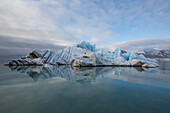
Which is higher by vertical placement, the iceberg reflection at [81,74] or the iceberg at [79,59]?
the iceberg at [79,59]

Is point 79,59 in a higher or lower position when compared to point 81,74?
higher

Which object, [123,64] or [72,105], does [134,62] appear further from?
[72,105]

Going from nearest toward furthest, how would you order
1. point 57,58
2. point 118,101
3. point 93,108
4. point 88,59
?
point 93,108 → point 118,101 → point 88,59 → point 57,58

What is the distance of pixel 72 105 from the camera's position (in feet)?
7.81

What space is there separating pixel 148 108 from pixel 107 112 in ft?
3.61

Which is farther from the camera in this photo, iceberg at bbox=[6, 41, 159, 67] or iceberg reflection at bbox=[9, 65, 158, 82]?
iceberg at bbox=[6, 41, 159, 67]

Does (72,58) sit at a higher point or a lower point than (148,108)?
higher

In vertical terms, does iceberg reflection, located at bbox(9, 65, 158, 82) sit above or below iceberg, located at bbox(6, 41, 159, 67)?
below

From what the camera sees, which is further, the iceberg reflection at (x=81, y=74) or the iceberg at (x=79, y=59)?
the iceberg at (x=79, y=59)

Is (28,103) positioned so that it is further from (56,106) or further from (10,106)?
(56,106)

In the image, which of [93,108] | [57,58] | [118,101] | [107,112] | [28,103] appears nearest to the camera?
[107,112]

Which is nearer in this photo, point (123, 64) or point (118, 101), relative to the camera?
point (118, 101)

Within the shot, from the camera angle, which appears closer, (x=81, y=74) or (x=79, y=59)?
(x=81, y=74)

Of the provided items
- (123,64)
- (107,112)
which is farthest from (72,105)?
(123,64)
